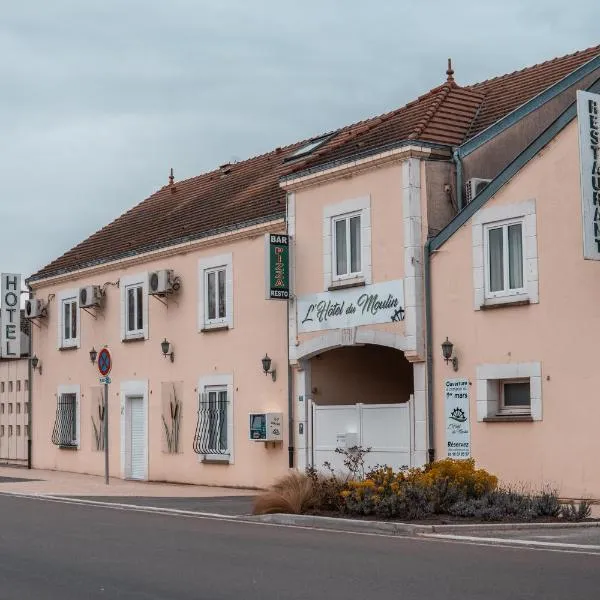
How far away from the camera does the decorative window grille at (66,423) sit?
32031 mm

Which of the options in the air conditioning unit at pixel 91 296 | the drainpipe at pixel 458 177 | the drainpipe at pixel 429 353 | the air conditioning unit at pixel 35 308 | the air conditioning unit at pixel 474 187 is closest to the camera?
the drainpipe at pixel 429 353

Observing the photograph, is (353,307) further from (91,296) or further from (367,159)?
(91,296)

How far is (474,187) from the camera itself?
2155cm

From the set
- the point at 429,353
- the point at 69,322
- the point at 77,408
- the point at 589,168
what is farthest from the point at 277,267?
the point at 69,322

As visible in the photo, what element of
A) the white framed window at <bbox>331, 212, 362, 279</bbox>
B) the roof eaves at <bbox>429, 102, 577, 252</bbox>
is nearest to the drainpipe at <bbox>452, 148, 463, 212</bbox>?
the roof eaves at <bbox>429, 102, 577, 252</bbox>

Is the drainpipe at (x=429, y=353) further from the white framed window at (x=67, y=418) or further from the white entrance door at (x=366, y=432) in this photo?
the white framed window at (x=67, y=418)

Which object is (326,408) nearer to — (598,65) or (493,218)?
(493,218)

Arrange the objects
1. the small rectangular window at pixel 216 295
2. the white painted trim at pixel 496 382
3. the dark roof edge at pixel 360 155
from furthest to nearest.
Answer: the small rectangular window at pixel 216 295, the dark roof edge at pixel 360 155, the white painted trim at pixel 496 382

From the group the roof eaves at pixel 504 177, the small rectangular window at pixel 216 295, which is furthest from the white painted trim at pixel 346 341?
the small rectangular window at pixel 216 295

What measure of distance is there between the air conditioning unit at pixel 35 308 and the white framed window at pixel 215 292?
26.6 ft

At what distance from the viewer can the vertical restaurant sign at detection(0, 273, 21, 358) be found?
33.8 m

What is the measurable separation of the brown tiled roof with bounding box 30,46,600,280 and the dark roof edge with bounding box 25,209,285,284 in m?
0.03

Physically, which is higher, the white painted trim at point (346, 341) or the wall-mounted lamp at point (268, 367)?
the white painted trim at point (346, 341)

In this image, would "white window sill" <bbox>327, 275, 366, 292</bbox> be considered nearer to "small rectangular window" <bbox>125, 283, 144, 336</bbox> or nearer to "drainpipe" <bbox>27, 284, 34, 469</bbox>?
"small rectangular window" <bbox>125, 283, 144, 336</bbox>
